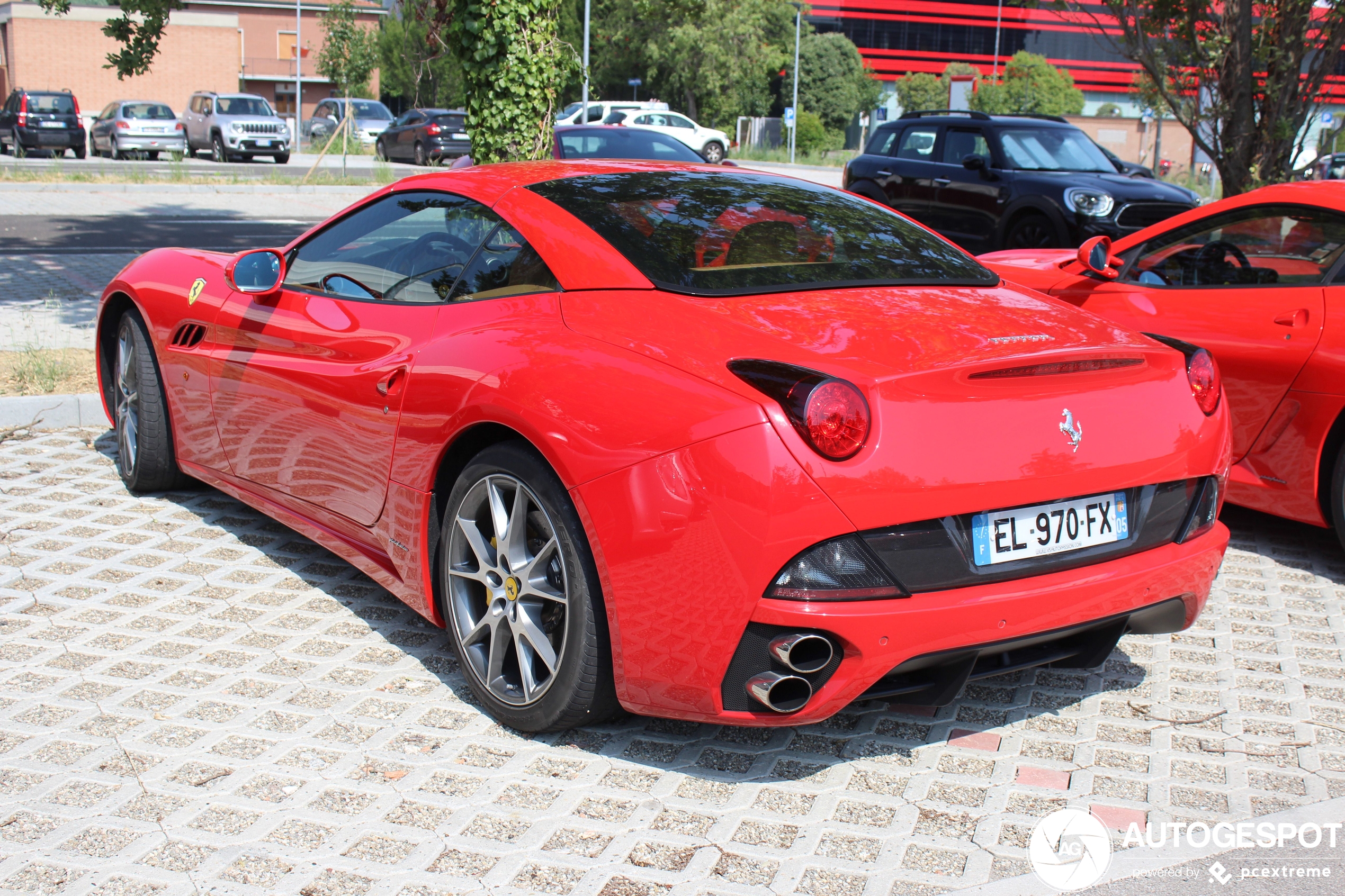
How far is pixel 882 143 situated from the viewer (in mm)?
14430

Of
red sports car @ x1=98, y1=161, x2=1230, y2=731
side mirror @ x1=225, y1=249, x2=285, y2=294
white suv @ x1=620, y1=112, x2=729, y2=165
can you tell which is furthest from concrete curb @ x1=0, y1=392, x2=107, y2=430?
white suv @ x1=620, y1=112, x2=729, y2=165

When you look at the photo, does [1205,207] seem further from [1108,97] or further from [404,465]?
[1108,97]

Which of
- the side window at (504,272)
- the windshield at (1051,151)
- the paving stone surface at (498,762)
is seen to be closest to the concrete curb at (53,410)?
the paving stone surface at (498,762)

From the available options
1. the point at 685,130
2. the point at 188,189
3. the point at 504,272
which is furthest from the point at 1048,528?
the point at 685,130

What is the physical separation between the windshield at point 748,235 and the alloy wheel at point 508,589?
2.33ft

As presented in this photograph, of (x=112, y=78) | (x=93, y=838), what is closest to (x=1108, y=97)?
(x=112, y=78)

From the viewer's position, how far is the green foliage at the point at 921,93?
80.9 meters

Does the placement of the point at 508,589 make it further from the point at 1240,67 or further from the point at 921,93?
the point at 921,93

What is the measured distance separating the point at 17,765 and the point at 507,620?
49.2 inches

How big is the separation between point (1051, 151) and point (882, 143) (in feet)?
7.84

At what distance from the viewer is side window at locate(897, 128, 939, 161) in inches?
530

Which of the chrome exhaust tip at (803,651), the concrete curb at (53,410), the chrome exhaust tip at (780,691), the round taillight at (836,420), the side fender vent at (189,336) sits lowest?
the concrete curb at (53,410)

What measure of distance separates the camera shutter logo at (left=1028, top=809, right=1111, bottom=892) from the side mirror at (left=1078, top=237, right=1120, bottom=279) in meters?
3.08

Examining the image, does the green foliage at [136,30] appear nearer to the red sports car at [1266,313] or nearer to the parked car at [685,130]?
the red sports car at [1266,313]
